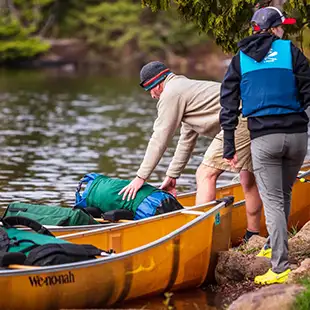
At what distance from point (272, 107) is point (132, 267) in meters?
1.60

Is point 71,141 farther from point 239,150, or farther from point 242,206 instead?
point 239,150

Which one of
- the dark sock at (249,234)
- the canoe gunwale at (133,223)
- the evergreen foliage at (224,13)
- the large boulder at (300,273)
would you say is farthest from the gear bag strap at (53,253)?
the evergreen foliage at (224,13)

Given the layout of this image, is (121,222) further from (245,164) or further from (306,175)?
(306,175)

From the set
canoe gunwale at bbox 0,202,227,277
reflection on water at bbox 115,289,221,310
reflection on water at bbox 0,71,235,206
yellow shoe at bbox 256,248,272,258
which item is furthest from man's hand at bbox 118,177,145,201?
reflection on water at bbox 0,71,235,206

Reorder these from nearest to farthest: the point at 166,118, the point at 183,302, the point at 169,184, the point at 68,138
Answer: the point at 183,302, the point at 166,118, the point at 169,184, the point at 68,138

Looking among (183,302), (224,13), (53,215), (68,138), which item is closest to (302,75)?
(183,302)

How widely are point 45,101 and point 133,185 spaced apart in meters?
24.6

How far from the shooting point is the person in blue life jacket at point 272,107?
7000mm

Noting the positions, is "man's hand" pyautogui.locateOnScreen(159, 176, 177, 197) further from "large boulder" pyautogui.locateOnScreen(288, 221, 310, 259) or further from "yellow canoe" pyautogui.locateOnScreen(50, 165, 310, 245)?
"large boulder" pyautogui.locateOnScreen(288, 221, 310, 259)

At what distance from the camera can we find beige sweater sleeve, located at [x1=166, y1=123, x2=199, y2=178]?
9.28 meters

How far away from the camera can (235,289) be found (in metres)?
7.77

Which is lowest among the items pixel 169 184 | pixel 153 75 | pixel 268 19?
pixel 169 184

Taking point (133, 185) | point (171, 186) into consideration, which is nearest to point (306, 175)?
point (171, 186)

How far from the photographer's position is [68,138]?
73.1ft
